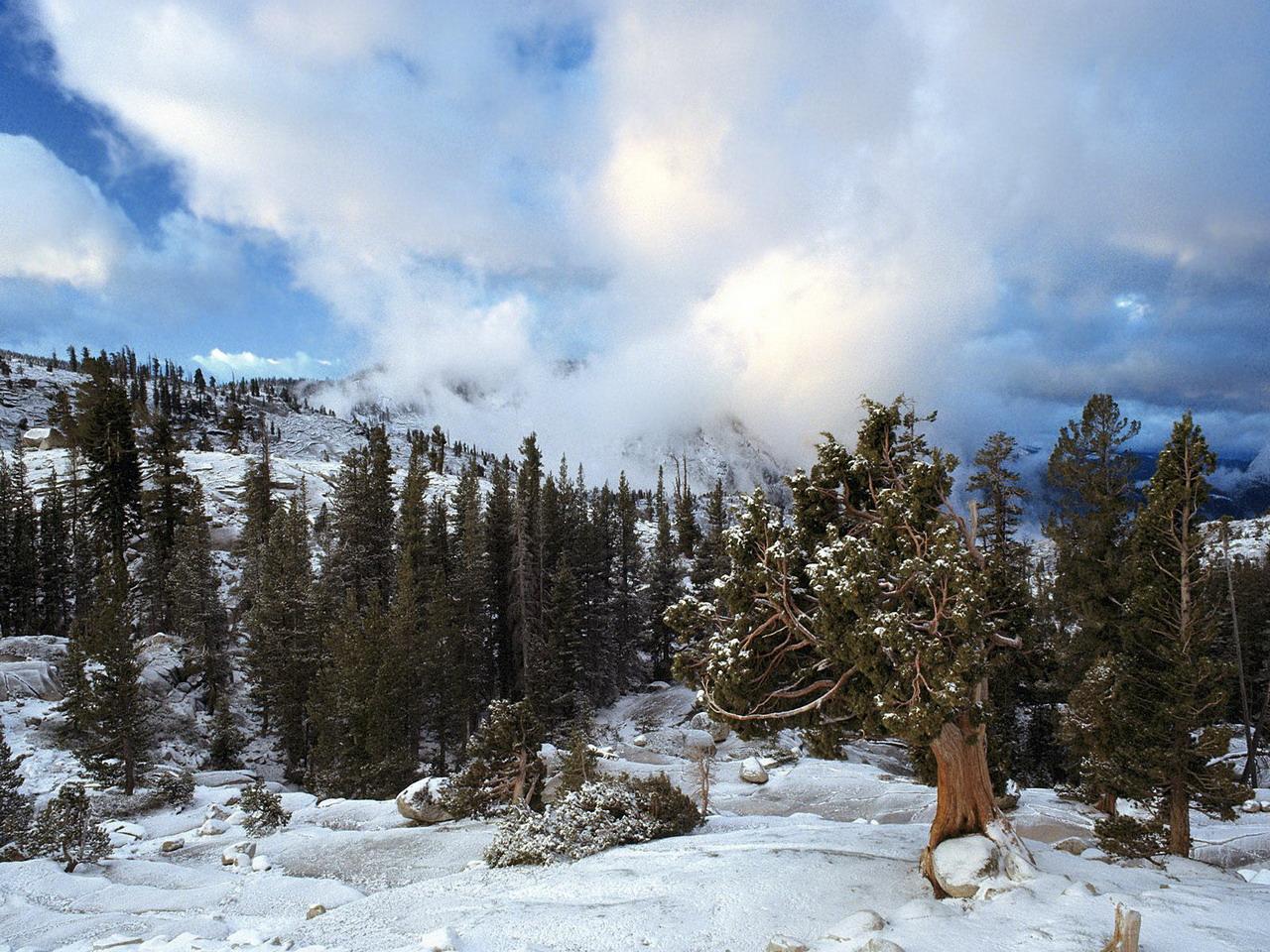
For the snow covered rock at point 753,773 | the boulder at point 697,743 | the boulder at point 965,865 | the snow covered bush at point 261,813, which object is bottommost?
the boulder at point 697,743

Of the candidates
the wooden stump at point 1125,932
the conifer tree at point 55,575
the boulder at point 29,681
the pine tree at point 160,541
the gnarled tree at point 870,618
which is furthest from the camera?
the conifer tree at point 55,575

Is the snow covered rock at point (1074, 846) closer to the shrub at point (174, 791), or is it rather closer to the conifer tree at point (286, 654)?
the shrub at point (174, 791)

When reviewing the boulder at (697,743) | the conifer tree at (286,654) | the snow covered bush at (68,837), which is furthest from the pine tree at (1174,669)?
the conifer tree at (286,654)

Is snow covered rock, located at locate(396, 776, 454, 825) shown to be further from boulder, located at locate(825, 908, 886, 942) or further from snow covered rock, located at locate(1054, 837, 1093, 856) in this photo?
snow covered rock, located at locate(1054, 837, 1093, 856)

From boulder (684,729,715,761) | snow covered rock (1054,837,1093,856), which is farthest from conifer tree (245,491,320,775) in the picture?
snow covered rock (1054,837,1093,856)

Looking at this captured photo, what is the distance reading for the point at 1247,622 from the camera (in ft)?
135

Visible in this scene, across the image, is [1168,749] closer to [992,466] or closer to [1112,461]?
[1112,461]

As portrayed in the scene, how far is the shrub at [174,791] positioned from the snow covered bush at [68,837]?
7468mm

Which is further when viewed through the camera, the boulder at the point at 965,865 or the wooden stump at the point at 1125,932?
the boulder at the point at 965,865

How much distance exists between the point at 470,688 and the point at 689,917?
31980 mm

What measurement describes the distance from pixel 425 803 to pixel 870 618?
17.8 metres

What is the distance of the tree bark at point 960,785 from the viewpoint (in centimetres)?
1159

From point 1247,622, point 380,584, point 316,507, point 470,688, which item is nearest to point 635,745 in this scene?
point 470,688

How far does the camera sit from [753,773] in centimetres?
3116
